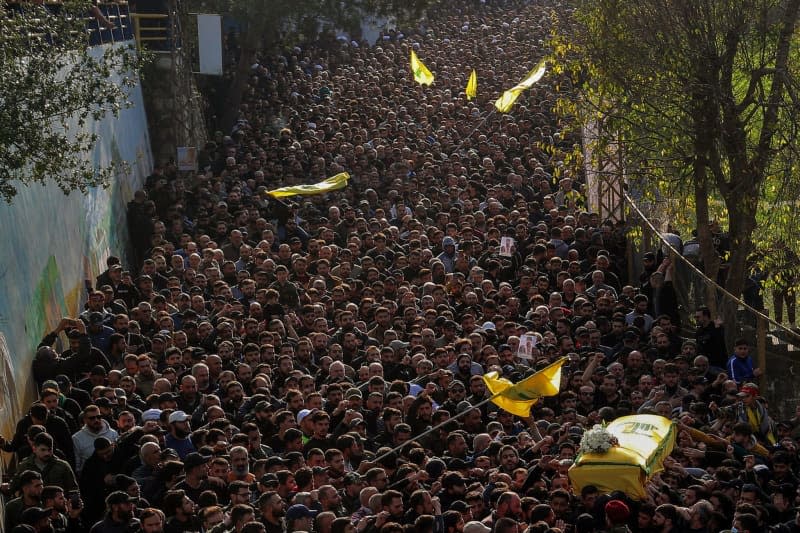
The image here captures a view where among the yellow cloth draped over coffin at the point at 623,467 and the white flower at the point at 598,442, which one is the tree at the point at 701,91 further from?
the white flower at the point at 598,442

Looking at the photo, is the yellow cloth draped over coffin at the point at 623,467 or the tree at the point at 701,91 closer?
the yellow cloth draped over coffin at the point at 623,467

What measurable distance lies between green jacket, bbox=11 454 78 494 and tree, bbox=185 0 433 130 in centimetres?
2034

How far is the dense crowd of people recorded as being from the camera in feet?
36.9

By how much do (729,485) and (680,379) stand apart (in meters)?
3.18

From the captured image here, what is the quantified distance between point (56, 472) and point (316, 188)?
11.4m

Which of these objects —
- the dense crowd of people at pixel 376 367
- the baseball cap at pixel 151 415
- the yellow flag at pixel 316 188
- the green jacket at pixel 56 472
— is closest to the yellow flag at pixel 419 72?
the dense crowd of people at pixel 376 367

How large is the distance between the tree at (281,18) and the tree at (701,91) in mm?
15132

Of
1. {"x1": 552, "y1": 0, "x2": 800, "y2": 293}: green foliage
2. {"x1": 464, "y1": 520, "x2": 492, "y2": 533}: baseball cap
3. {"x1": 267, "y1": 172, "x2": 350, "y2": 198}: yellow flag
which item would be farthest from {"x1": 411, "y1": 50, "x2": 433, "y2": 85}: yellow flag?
{"x1": 464, "y1": 520, "x2": 492, "y2": 533}: baseball cap

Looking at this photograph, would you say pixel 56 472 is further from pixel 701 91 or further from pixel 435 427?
pixel 701 91

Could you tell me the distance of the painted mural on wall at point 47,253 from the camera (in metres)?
15.2

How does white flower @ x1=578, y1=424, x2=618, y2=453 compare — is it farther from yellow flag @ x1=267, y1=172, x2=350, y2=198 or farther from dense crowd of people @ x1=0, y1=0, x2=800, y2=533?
yellow flag @ x1=267, y1=172, x2=350, y2=198

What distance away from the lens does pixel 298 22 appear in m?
33.3

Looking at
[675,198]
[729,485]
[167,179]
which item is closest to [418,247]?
[675,198]

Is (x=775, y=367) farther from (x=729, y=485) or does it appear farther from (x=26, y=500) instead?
(x=26, y=500)
